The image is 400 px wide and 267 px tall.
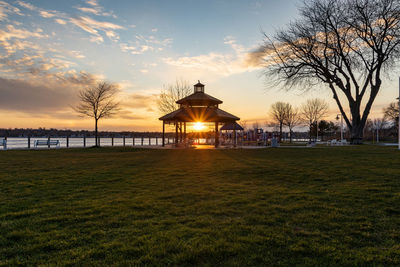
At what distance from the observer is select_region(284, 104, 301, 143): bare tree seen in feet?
175

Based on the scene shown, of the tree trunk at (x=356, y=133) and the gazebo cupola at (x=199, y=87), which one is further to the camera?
the tree trunk at (x=356, y=133)

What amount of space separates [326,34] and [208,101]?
44.9 ft

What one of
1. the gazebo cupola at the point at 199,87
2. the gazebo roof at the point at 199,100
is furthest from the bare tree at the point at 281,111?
the gazebo roof at the point at 199,100

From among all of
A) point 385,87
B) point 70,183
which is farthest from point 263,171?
point 385,87

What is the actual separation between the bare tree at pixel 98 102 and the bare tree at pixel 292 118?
127 feet

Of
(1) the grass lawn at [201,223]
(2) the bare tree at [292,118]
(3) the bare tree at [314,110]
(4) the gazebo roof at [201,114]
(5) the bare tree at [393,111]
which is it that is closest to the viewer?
(1) the grass lawn at [201,223]

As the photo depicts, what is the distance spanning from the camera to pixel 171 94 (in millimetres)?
35344

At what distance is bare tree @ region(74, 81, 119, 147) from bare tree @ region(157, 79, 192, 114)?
9312 millimetres

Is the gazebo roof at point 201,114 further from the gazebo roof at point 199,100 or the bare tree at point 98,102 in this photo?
A: the bare tree at point 98,102

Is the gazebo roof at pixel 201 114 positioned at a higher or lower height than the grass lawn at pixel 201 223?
higher

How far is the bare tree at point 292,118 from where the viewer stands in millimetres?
53250

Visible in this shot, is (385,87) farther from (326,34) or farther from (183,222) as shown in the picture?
(183,222)

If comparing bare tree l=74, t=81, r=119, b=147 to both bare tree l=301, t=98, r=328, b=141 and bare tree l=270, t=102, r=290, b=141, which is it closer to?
bare tree l=270, t=102, r=290, b=141

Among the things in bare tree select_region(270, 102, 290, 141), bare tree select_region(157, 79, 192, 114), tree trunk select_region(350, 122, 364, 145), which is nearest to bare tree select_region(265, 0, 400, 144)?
tree trunk select_region(350, 122, 364, 145)
